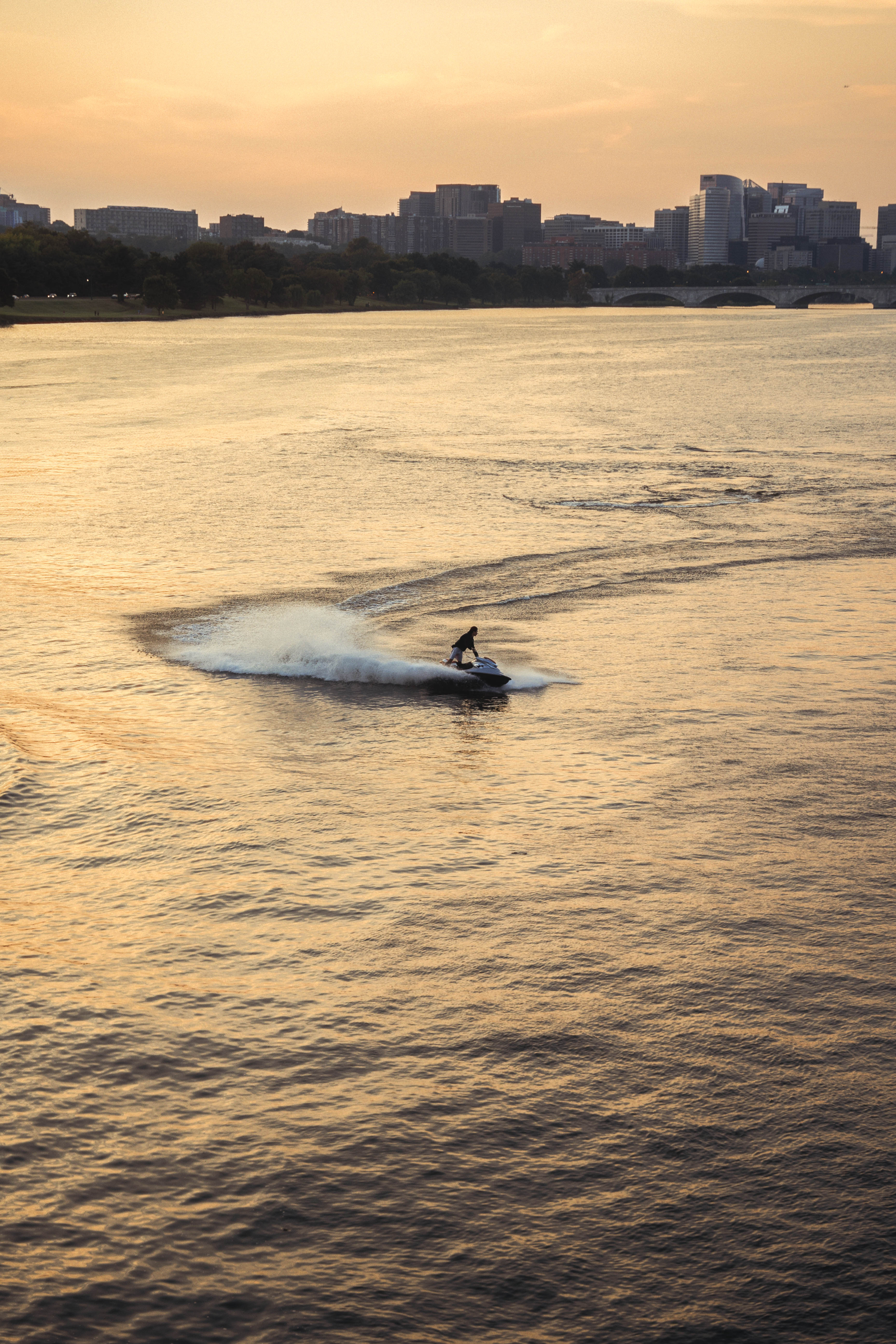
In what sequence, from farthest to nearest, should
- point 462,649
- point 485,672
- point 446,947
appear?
point 462,649 → point 485,672 → point 446,947

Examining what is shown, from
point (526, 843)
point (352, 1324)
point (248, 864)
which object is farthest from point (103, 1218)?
point (526, 843)

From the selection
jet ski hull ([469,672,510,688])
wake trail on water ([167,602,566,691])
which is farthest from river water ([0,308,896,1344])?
jet ski hull ([469,672,510,688])

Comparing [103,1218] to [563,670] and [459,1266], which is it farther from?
[563,670]

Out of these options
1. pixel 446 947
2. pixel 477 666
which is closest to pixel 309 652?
pixel 477 666

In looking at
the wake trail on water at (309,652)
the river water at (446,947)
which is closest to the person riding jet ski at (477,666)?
the wake trail on water at (309,652)

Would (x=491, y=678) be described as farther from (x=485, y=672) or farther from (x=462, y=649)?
(x=462, y=649)

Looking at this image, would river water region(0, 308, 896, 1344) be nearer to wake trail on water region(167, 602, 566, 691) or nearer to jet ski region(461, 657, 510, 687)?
wake trail on water region(167, 602, 566, 691)
